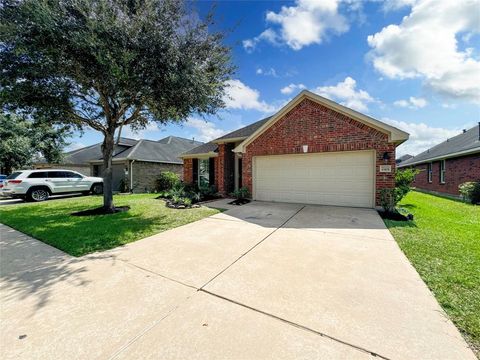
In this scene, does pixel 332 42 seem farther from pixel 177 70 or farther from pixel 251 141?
pixel 177 70

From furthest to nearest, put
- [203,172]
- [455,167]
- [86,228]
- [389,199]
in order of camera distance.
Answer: [203,172], [455,167], [389,199], [86,228]

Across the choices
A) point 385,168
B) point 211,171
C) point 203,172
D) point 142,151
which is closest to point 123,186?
point 142,151

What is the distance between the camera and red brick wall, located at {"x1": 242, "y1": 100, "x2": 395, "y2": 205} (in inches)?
311

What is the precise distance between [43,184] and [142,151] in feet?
22.3

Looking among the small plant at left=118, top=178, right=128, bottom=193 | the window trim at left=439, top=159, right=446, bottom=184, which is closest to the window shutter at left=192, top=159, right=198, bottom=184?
the small plant at left=118, top=178, right=128, bottom=193

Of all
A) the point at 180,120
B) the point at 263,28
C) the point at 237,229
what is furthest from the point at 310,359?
the point at 263,28

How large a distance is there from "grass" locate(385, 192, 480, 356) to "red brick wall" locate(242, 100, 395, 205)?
2.28 meters

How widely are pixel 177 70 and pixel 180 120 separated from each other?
225cm

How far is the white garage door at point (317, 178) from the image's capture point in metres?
8.32

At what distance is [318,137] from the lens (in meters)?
8.97

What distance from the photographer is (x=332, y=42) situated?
9172 mm

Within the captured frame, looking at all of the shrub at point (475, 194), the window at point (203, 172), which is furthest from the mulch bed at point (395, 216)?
the window at point (203, 172)

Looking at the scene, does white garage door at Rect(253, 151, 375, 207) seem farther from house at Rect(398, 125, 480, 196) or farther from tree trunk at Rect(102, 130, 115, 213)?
tree trunk at Rect(102, 130, 115, 213)

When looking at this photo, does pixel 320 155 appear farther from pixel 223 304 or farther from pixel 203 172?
pixel 223 304
